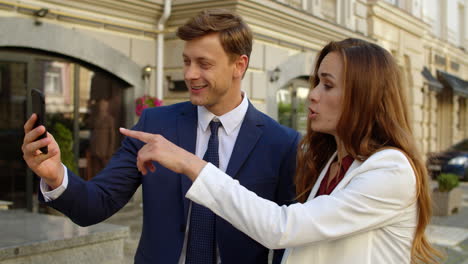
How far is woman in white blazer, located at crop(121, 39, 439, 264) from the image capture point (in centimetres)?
154

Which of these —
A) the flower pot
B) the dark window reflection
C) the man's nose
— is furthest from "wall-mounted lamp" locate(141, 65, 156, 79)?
the man's nose

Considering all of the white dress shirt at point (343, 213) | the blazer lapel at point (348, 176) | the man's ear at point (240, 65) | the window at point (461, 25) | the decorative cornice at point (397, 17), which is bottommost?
the white dress shirt at point (343, 213)

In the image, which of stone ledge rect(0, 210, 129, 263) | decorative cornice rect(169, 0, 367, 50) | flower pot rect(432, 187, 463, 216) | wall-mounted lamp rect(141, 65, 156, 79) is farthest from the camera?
flower pot rect(432, 187, 463, 216)

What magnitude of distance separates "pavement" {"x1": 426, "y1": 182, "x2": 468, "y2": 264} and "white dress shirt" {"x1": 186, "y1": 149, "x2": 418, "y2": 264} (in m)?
4.24

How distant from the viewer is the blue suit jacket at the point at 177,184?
6.86 feet

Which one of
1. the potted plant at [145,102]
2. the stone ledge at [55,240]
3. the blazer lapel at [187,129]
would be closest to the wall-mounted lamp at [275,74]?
the potted plant at [145,102]

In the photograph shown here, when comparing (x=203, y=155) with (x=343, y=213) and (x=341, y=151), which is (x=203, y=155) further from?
(x=343, y=213)

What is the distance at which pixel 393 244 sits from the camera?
1.69 meters

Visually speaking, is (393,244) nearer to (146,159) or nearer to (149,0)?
(146,159)

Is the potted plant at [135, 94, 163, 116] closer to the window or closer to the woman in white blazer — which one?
the woman in white blazer

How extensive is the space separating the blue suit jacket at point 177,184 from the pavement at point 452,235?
3939 millimetres

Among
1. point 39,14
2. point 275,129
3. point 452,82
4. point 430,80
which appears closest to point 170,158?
point 275,129

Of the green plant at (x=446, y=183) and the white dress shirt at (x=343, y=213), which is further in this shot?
the green plant at (x=446, y=183)

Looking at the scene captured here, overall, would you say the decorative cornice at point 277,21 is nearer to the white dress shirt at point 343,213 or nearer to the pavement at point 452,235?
the pavement at point 452,235
